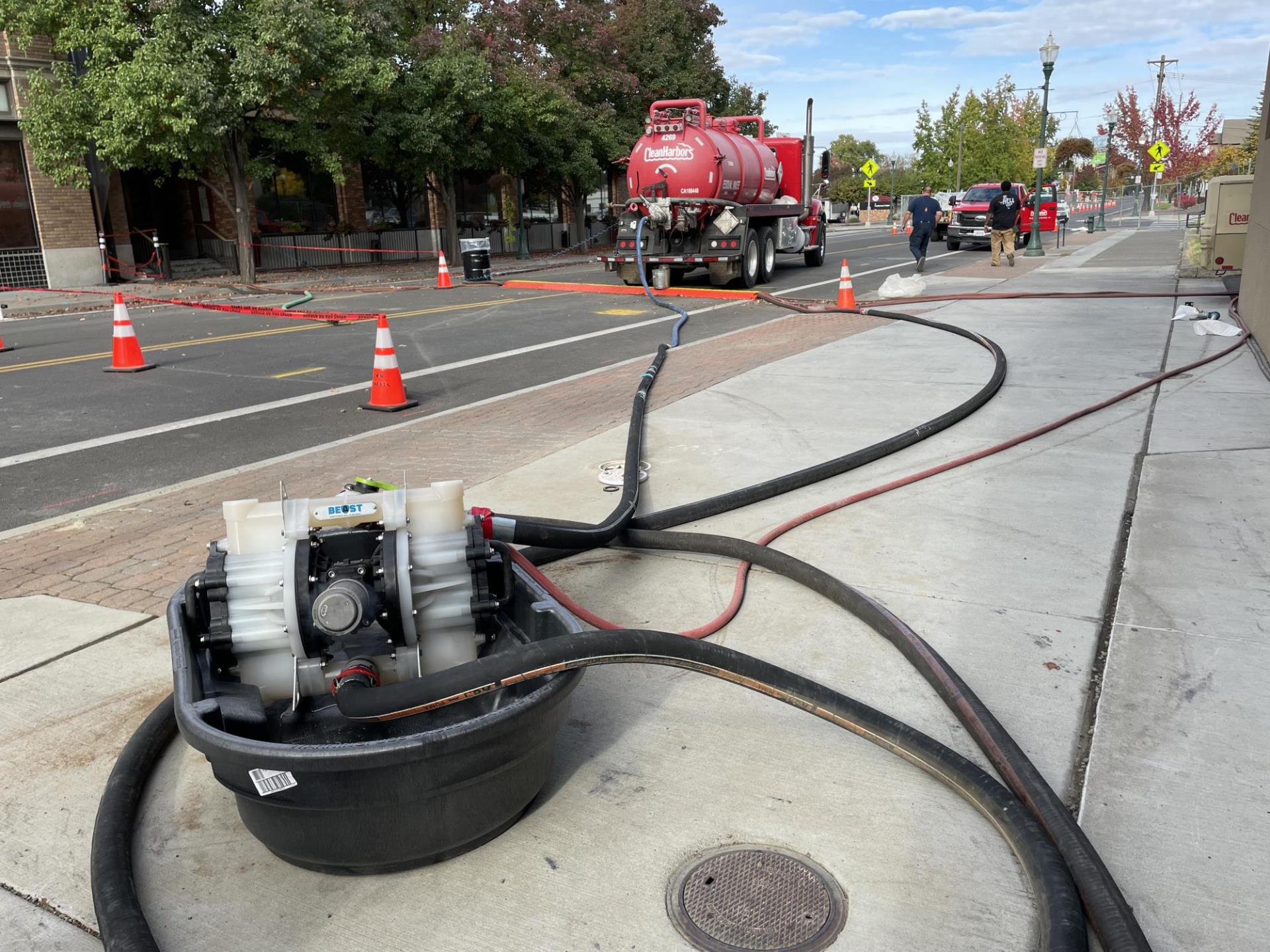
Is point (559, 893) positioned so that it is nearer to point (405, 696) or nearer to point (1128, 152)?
point (405, 696)

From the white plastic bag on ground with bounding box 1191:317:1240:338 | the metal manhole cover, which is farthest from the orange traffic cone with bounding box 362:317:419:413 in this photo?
the white plastic bag on ground with bounding box 1191:317:1240:338

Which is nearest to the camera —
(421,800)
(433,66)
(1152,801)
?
(421,800)

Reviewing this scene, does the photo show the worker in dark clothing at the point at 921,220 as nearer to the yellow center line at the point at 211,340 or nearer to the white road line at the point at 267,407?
the white road line at the point at 267,407

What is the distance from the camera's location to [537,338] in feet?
42.7

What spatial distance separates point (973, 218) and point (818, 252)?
28.0 feet

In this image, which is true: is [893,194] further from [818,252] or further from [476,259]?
[476,259]

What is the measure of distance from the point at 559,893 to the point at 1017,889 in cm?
117

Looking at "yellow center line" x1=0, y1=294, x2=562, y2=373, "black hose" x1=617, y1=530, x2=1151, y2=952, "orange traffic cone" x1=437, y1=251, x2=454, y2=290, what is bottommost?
"black hose" x1=617, y1=530, x2=1151, y2=952

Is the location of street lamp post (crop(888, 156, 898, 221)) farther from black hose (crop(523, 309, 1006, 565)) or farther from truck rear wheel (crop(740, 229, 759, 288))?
black hose (crop(523, 309, 1006, 565))

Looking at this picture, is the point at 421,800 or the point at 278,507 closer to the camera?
the point at 421,800

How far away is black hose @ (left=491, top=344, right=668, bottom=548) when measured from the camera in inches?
149

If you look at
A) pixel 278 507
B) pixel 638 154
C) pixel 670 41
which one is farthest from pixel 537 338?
pixel 670 41

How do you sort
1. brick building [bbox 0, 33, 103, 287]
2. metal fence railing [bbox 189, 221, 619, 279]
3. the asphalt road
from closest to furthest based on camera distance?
the asphalt road < brick building [bbox 0, 33, 103, 287] < metal fence railing [bbox 189, 221, 619, 279]

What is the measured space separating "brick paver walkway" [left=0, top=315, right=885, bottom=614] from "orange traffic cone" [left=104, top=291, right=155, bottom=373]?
4657 mm
